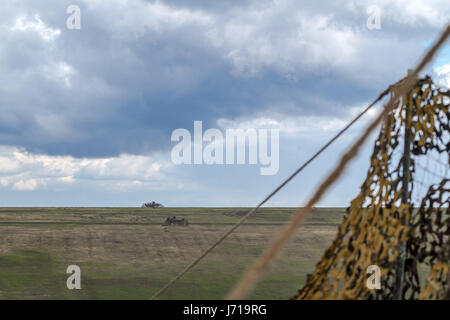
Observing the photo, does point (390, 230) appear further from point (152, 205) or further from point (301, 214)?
point (152, 205)

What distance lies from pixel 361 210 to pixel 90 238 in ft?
78.0

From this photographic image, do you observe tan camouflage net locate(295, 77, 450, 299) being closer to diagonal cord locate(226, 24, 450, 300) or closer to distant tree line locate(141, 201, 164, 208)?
diagonal cord locate(226, 24, 450, 300)

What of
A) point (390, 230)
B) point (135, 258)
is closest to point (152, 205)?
point (135, 258)

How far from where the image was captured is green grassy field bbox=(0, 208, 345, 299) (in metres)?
15.0

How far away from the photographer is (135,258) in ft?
68.7

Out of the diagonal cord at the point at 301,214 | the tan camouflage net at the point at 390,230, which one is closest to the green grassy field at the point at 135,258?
the tan camouflage net at the point at 390,230

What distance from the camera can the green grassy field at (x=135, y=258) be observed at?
1503cm

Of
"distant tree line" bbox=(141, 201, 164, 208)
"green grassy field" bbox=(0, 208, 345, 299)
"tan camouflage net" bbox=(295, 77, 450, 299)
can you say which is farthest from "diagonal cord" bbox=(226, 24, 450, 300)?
"distant tree line" bbox=(141, 201, 164, 208)

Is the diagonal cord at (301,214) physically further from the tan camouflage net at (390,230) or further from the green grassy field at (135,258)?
the green grassy field at (135,258)

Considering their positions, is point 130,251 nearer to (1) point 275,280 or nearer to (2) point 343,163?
(1) point 275,280

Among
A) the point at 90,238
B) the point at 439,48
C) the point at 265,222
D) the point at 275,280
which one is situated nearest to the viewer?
the point at 439,48

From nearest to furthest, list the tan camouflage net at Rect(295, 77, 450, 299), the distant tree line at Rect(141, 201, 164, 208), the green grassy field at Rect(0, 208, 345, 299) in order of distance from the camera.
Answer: the tan camouflage net at Rect(295, 77, 450, 299), the green grassy field at Rect(0, 208, 345, 299), the distant tree line at Rect(141, 201, 164, 208)
